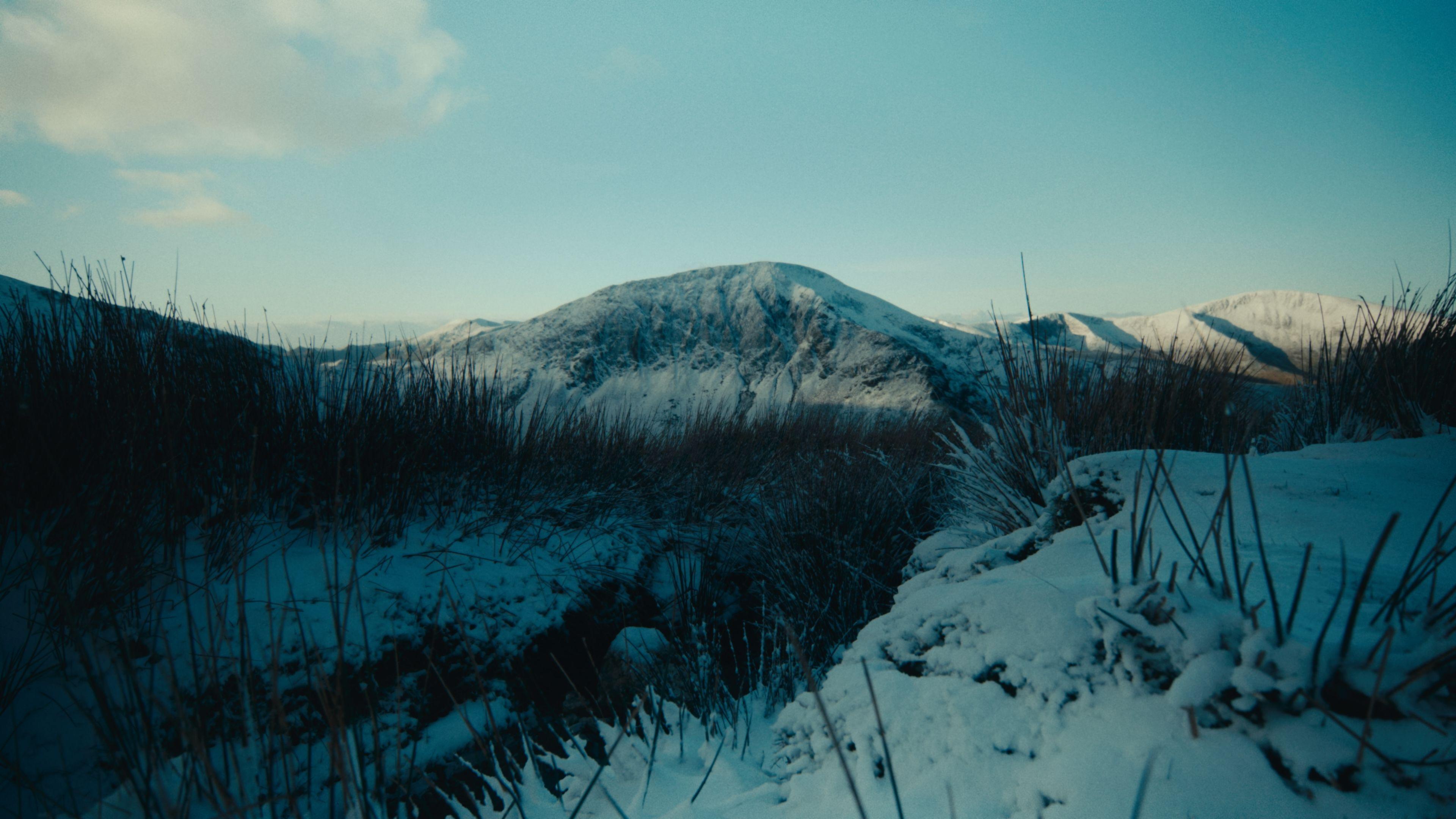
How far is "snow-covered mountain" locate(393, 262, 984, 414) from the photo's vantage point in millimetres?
29719

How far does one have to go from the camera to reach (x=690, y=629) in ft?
6.78

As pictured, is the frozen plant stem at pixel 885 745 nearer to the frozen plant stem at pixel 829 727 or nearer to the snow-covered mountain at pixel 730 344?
the frozen plant stem at pixel 829 727

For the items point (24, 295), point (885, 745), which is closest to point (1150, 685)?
point (885, 745)

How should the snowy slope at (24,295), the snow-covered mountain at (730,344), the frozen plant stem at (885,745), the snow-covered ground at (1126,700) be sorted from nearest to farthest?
the frozen plant stem at (885,745), the snow-covered ground at (1126,700), the snowy slope at (24,295), the snow-covered mountain at (730,344)

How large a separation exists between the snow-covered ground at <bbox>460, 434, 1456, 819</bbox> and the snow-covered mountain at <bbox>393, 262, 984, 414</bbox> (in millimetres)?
26528

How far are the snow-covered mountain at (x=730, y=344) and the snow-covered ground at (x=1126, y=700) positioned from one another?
26.5 metres

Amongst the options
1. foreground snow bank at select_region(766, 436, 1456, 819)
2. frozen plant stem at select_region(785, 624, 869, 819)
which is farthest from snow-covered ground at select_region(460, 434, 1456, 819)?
frozen plant stem at select_region(785, 624, 869, 819)

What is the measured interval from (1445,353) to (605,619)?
16.3ft

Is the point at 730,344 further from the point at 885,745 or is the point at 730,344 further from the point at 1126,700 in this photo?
the point at 885,745

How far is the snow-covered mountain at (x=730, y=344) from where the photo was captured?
29.7 meters

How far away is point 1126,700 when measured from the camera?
101 cm

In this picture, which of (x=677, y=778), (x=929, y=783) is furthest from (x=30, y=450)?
(x=929, y=783)

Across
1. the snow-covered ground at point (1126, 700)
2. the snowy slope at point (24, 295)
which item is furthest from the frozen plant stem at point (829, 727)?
the snowy slope at point (24, 295)

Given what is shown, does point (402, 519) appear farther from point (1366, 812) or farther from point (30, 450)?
point (1366, 812)
